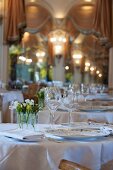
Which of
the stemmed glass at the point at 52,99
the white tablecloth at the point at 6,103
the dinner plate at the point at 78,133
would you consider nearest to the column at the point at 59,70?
the white tablecloth at the point at 6,103

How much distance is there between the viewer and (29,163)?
5.88ft

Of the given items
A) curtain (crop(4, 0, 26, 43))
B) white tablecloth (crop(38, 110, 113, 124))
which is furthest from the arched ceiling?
white tablecloth (crop(38, 110, 113, 124))

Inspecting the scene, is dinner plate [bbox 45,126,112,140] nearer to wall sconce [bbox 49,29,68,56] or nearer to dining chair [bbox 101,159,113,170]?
dining chair [bbox 101,159,113,170]

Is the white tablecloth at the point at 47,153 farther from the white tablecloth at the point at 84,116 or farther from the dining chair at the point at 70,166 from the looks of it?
the white tablecloth at the point at 84,116

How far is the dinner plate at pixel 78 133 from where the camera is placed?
184 cm

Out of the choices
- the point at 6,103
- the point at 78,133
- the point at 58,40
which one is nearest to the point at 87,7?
the point at 58,40

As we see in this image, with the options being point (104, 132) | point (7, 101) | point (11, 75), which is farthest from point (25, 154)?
point (11, 75)

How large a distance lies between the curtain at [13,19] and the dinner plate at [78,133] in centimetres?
800

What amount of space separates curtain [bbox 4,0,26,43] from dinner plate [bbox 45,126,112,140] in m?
8.00

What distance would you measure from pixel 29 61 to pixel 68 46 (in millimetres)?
1372

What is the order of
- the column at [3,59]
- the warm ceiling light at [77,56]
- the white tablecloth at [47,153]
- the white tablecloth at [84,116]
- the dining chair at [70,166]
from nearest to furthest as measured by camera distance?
the dining chair at [70,166], the white tablecloth at [47,153], the white tablecloth at [84,116], the column at [3,59], the warm ceiling light at [77,56]

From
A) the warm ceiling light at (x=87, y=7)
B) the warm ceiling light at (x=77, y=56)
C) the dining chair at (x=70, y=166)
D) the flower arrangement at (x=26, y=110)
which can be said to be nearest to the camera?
the dining chair at (x=70, y=166)

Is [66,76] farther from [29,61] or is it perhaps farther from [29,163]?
[29,163]

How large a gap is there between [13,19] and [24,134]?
8221 mm
